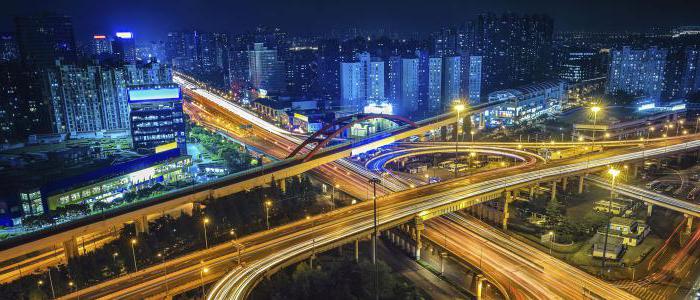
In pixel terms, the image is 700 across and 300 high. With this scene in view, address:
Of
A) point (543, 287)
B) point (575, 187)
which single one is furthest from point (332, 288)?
point (575, 187)

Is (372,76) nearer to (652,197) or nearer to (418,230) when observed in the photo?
(652,197)

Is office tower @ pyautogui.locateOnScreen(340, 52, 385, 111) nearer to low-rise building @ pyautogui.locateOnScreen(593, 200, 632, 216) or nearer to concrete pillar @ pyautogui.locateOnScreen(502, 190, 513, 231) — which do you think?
concrete pillar @ pyautogui.locateOnScreen(502, 190, 513, 231)

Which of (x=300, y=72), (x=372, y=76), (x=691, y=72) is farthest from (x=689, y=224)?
(x=300, y=72)

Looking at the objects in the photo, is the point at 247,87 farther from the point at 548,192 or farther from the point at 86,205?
the point at 548,192

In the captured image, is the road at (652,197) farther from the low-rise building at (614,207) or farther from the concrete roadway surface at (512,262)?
the concrete roadway surface at (512,262)

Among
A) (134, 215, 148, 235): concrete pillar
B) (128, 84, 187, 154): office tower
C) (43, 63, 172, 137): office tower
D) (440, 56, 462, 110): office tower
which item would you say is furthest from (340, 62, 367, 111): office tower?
(134, 215, 148, 235): concrete pillar

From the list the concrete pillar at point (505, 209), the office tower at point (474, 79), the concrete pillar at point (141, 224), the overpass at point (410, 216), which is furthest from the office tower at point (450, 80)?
the concrete pillar at point (141, 224)
